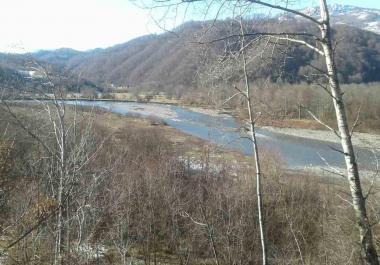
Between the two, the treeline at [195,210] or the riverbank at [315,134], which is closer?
the treeline at [195,210]

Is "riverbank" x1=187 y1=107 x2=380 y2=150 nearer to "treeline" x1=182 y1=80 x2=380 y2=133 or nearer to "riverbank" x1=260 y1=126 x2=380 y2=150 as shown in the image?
"riverbank" x1=260 y1=126 x2=380 y2=150

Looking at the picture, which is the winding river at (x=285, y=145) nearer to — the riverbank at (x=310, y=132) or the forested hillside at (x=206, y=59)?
the riverbank at (x=310, y=132)

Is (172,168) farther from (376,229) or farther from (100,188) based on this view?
(376,229)

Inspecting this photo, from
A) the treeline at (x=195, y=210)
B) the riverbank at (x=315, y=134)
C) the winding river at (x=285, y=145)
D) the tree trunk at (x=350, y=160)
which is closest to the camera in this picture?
the tree trunk at (x=350, y=160)

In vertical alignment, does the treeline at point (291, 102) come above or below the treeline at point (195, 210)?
above

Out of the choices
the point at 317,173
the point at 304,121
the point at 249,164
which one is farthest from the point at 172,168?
the point at 304,121

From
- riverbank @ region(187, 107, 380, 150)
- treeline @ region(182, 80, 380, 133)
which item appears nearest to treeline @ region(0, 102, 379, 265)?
treeline @ region(182, 80, 380, 133)

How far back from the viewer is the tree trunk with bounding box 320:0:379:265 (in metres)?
4.02

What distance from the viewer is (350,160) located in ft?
13.3

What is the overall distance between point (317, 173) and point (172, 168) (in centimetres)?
993

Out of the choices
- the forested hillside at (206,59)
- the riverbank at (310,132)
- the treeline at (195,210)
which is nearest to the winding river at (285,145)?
the riverbank at (310,132)

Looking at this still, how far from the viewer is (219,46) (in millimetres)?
5738

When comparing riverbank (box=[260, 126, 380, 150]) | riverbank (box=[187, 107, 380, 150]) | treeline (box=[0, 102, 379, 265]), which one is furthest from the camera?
riverbank (box=[260, 126, 380, 150])

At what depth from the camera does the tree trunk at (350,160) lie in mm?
4020
